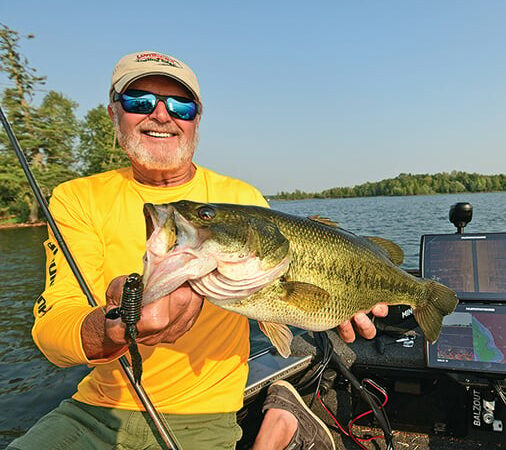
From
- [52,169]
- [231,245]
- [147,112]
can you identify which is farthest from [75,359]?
[52,169]

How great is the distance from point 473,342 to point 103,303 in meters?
2.93

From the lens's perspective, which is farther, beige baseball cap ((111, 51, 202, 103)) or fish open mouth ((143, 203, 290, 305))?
beige baseball cap ((111, 51, 202, 103))

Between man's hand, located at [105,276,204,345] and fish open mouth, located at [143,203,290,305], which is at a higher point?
fish open mouth, located at [143,203,290,305]

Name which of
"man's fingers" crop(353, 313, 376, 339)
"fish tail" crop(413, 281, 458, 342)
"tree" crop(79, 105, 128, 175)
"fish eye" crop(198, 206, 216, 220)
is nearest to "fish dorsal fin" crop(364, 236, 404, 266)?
"fish tail" crop(413, 281, 458, 342)

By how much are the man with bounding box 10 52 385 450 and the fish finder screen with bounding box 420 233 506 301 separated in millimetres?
1280

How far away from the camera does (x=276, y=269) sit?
2041mm

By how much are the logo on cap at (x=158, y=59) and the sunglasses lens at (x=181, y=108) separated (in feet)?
0.78

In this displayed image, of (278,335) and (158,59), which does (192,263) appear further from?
(158,59)

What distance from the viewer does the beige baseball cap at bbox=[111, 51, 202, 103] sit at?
264 centimetres

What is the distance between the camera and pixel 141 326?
1538mm

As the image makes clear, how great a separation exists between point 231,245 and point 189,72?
5.11 ft

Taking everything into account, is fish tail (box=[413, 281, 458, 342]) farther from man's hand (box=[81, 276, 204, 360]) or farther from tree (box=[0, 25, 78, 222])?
→ tree (box=[0, 25, 78, 222])

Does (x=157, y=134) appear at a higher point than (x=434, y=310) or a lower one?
higher

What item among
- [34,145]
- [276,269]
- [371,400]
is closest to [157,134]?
[276,269]
